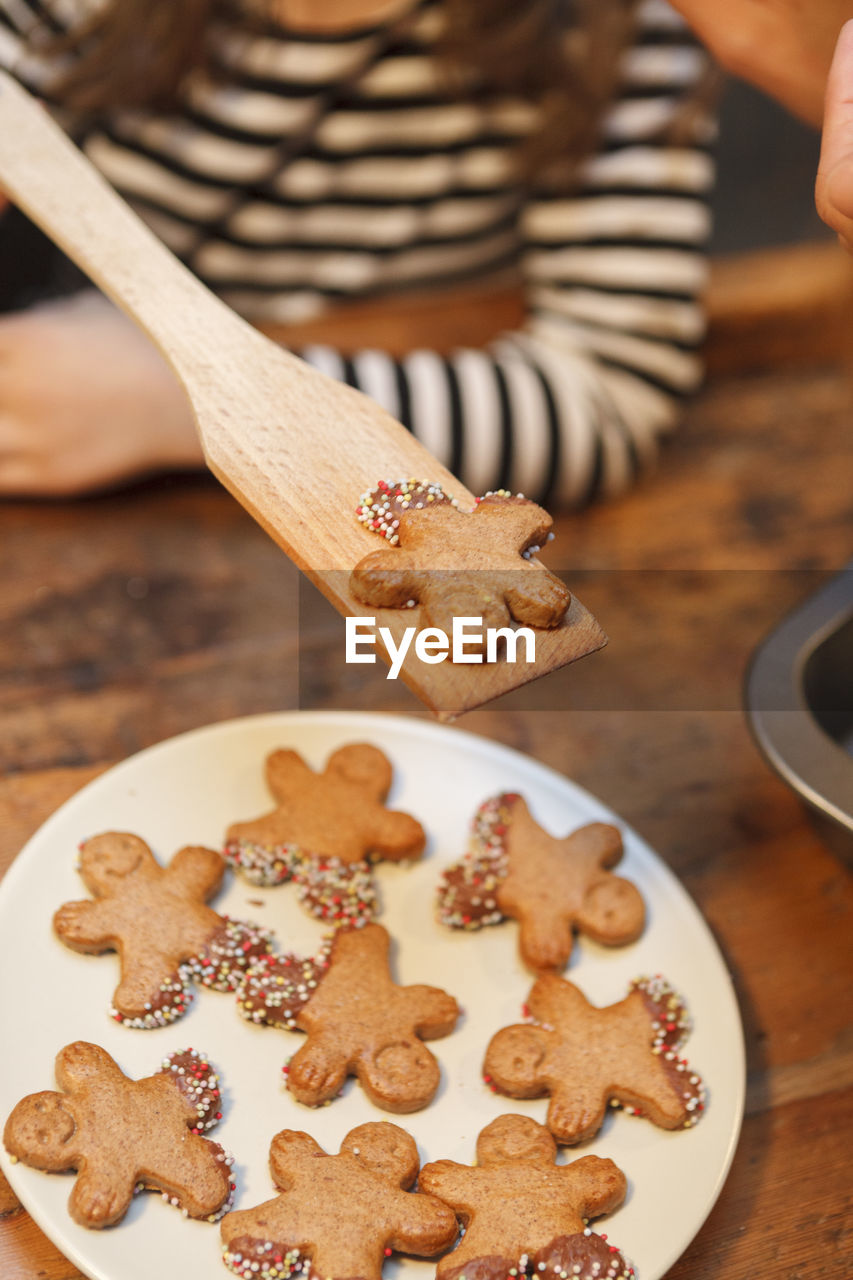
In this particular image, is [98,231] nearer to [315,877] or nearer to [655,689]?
[315,877]

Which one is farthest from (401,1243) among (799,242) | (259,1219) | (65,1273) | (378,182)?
(799,242)

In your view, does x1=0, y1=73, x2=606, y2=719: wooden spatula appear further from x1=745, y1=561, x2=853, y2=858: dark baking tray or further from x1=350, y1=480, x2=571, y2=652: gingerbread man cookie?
x1=745, y1=561, x2=853, y2=858: dark baking tray

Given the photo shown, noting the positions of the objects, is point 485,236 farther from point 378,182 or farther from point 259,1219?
point 259,1219

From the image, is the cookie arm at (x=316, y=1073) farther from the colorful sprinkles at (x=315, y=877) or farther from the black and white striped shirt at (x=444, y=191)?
the black and white striped shirt at (x=444, y=191)

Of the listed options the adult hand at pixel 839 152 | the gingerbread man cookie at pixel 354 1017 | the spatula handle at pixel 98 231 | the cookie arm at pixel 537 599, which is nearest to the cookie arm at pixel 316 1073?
the gingerbread man cookie at pixel 354 1017

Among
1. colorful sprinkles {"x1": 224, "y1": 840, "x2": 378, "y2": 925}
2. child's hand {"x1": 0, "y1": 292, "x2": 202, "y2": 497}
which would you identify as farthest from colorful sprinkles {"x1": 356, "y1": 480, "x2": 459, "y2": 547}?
child's hand {"x1": 0, "y1": 292, "x2": 202, "y2": 497}
